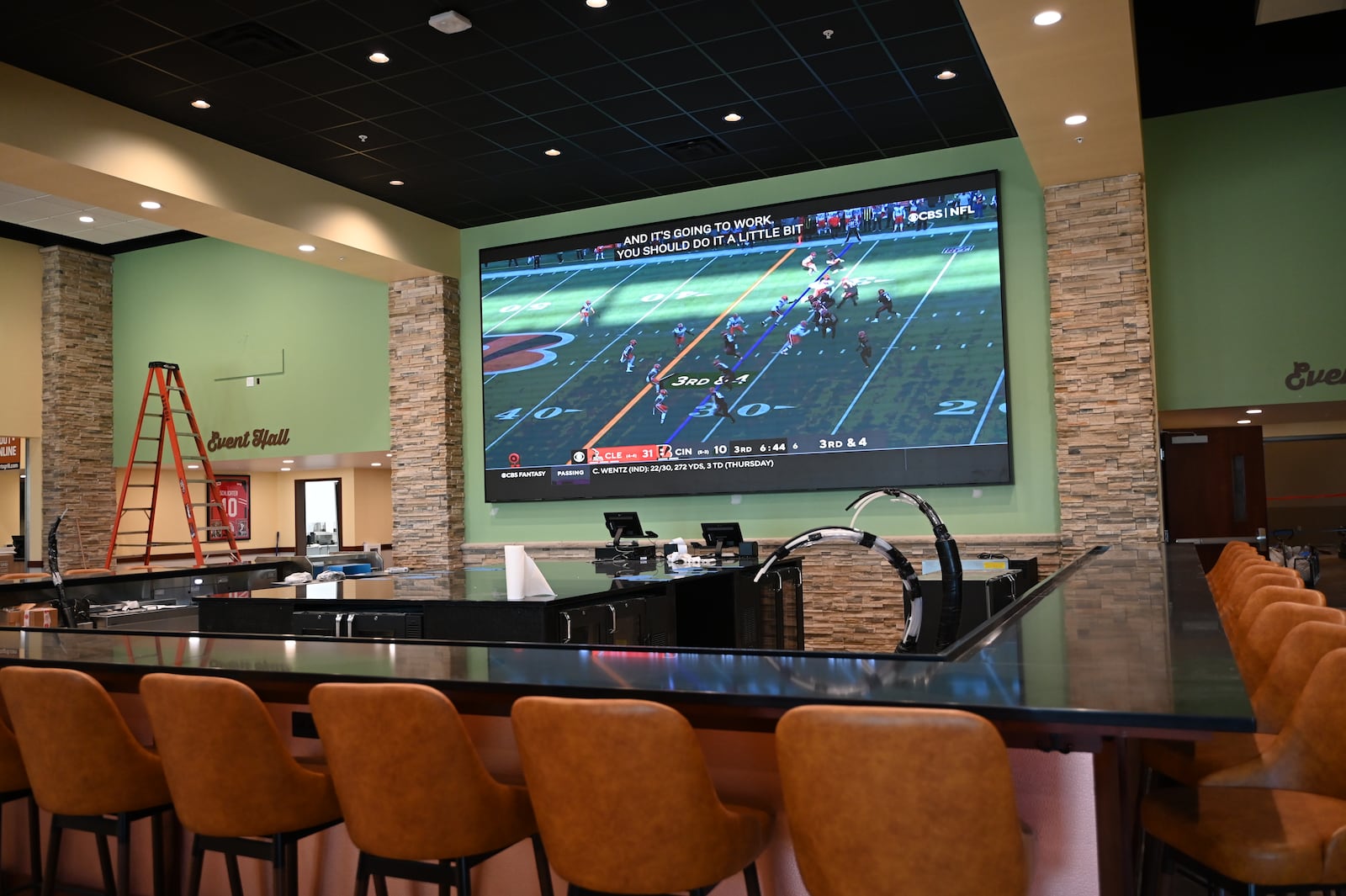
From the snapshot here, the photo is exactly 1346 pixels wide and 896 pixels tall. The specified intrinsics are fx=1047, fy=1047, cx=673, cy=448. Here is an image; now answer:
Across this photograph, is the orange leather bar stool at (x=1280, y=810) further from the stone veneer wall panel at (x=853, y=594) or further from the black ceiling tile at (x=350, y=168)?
the black ceiling tile at (x=350, y=168)

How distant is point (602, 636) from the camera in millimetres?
5051

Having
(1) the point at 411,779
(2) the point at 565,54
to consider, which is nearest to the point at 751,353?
(2) the point at 565,54

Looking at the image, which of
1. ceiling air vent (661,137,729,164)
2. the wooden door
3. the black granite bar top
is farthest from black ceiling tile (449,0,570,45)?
the wooden door

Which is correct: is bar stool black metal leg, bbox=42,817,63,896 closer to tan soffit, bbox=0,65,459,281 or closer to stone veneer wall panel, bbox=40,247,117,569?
tan soffit, bbox=0,65,459,281

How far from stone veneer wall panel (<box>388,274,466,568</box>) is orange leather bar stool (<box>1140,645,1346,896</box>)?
829cm

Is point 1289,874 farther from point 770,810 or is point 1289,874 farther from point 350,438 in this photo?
point 350,438

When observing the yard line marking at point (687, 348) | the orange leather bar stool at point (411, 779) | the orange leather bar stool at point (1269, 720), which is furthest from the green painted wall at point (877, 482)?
the orange leather bar stool at point (411, 779)

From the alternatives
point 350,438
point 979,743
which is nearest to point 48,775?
point 979,743

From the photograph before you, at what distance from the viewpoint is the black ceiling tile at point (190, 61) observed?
6.27m

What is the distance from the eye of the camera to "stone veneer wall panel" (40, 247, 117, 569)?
1123cm

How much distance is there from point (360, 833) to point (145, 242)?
11.2 m

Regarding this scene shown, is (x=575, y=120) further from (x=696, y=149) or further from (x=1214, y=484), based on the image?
(x=1214, y=484)

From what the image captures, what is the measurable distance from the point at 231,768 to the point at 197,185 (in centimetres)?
645

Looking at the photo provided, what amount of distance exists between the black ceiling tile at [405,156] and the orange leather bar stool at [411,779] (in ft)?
21.8
